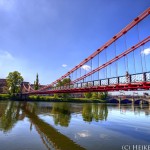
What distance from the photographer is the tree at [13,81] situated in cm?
6931

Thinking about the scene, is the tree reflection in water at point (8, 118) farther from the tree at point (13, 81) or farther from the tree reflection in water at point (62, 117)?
the tree at point (13, 81)

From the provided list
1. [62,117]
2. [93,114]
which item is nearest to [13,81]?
[93,114]

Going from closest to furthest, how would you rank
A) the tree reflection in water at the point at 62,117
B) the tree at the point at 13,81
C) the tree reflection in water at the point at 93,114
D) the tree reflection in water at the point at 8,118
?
the tree reflection in water at the point at 8,118 < the tree reflection in water at the point at 62,117 < the tree reflection in water at the point at 93,114 < the tree at the point at 13,81

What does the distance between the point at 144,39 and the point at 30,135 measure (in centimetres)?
1626

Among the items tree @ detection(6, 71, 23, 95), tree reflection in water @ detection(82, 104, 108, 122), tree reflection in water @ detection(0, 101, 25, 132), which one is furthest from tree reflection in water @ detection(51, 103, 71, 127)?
tree @ detection(6, 71, 23, 95)

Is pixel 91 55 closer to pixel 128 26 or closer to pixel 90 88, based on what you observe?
pixel 128 26

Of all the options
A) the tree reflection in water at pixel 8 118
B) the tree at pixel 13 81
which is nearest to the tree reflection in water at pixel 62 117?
the tree reflection in water at pixel 8 118

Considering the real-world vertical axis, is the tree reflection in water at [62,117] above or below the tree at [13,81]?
below

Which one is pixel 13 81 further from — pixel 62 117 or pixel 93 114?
pixel 62 117

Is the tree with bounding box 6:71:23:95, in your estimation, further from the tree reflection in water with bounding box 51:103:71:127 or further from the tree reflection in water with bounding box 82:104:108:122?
the tree reflection in water with bounding box 51:103:71:127

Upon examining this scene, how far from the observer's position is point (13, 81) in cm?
6994

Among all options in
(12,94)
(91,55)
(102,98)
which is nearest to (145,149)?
(91,55)

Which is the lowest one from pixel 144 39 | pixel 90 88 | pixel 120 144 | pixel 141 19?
pixel 120 144

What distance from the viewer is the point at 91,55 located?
95.0 feet
